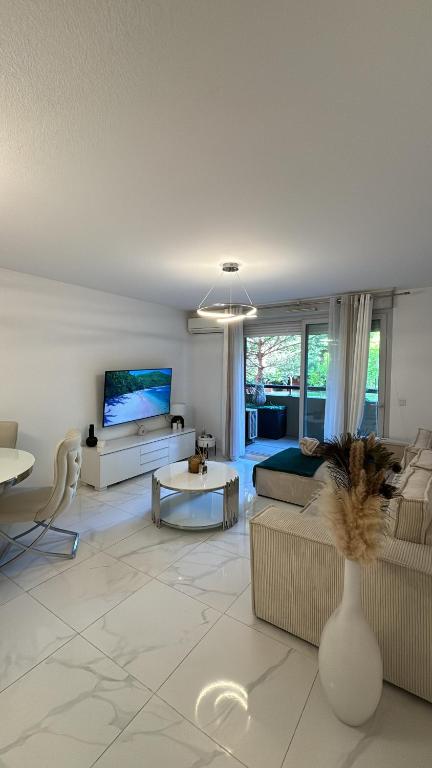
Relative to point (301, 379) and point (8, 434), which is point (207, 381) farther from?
point (8, 434)

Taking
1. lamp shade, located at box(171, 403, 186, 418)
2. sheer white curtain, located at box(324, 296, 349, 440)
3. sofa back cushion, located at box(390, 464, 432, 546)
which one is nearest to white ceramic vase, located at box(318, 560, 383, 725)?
sofa back cushion, located at box(390, 464, 432, 546)

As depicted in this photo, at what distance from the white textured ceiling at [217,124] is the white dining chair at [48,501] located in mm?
1618

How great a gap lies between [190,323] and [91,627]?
177 inches

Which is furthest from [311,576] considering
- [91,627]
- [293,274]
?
[293,274]

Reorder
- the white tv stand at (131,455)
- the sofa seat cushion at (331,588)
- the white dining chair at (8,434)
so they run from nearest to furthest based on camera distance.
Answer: the sofa seat cushion at (331,588) → the white dining chair at (8,434) → the white tv stand at (131,455)

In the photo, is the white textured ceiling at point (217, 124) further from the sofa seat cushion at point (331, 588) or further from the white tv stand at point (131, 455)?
the white tv stand at point (131, 455)

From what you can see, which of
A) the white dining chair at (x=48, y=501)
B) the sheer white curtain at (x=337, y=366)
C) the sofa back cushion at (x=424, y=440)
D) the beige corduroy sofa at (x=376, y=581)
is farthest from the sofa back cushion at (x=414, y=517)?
the sheer white curtain at (x=337, y=366)

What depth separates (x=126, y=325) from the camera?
457cm

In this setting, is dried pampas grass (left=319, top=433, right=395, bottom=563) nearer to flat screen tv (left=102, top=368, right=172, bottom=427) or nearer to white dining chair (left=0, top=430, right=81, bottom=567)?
white dining chair (left=0, top=430, right=81, bottom=567)

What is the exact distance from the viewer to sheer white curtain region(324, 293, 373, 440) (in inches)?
161

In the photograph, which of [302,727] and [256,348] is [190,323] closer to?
[256,348]

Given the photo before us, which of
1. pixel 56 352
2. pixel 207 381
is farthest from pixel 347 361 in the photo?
pixel 56 352

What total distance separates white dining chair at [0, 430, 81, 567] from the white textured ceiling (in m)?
1.62

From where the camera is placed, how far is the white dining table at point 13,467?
227cm
